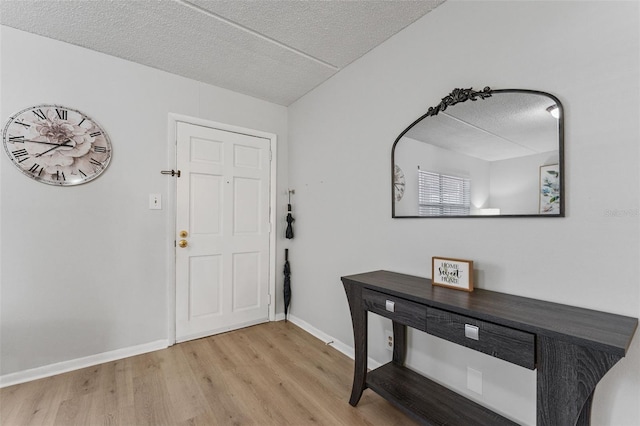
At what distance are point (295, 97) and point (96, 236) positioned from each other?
2.21 m

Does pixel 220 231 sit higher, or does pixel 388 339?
pixel 220 231

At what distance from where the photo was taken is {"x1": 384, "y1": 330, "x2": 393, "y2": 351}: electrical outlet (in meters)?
1.98

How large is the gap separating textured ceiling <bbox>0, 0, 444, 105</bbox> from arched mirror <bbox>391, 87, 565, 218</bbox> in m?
0.74

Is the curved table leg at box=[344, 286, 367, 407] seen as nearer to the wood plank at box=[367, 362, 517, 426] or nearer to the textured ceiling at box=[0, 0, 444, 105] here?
the wood plank at box=[367, 362, 517, 426]

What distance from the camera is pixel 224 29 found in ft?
6.28

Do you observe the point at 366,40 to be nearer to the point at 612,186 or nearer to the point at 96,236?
the point at 612,186

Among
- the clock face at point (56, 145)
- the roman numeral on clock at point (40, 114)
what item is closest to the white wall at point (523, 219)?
the clock face at point (56, 145)

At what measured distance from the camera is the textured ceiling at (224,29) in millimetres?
1708

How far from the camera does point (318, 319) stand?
2.67 meters

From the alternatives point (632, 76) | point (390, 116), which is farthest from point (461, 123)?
point (632, 76)

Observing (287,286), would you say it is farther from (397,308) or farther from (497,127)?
(497,127)

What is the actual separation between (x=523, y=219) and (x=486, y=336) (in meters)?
0.61

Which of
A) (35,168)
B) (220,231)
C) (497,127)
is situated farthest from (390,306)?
(35,168)

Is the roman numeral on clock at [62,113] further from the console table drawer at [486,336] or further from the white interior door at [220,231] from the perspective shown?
the console table drawer at [486,336]
